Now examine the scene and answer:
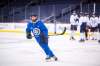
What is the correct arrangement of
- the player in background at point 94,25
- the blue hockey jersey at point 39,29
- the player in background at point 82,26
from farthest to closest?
the player in background at point 94,25 → the player in background at point 82,26 → the blue hockey jersey at point 39,29

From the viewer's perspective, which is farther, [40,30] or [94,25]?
[94,25]

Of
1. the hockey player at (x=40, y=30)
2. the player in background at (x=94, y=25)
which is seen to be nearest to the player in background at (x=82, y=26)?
the player in background at (x=94, y=25)

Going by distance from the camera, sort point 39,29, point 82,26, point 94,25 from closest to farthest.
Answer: point 39,29
point 82,26
point 94,25

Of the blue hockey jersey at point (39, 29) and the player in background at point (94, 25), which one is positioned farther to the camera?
the player in background at point (94, 25)

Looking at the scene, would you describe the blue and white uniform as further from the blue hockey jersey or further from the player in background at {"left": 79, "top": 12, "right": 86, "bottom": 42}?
the player in background at {"left": 79, "top": 12, "right": 86, "bottom": 42}

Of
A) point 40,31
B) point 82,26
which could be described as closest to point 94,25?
point 82,26

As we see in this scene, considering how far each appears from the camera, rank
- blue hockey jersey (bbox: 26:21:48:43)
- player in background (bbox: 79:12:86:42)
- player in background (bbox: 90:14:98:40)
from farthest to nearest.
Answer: player in background (bbox: 90:14:98:40) → player in background (bbox: 79:12:86:42) → blue hockey jersey (bbox: 26:21:48:43)

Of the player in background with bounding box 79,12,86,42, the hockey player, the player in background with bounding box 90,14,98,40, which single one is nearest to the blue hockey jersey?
the hockey player

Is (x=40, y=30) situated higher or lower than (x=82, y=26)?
lower

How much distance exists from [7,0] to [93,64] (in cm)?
2008

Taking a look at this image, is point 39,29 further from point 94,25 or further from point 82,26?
point 94,25

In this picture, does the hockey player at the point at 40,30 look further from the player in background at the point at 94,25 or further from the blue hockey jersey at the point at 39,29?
the player in background at the point at 94,25

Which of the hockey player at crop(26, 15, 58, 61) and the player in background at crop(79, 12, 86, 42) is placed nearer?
the hockey player at crop(26, 15, 58, 61)

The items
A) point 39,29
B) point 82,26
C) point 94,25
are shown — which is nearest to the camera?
point 39,29
